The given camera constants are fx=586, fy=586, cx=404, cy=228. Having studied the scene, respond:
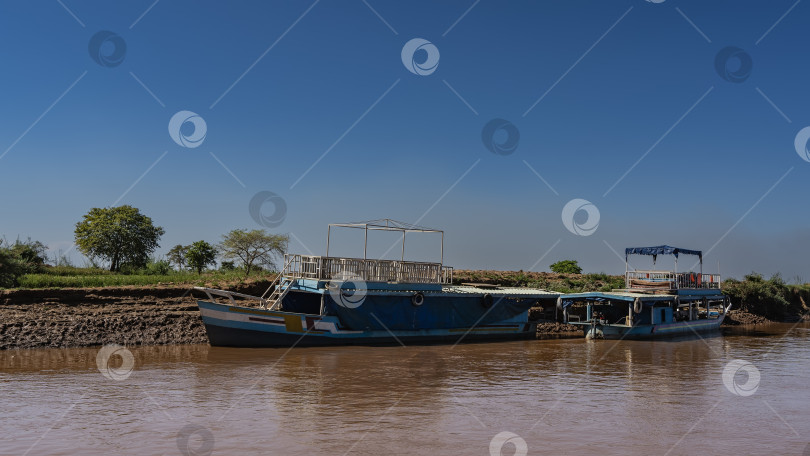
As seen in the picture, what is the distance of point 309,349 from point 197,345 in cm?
383

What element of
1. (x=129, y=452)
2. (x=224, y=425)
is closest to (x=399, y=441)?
(x=224, y=425)

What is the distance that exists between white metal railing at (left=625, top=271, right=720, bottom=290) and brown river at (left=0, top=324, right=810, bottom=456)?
29.4 ft

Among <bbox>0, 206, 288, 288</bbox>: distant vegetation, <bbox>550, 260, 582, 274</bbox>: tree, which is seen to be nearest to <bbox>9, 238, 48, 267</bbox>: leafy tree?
<bbox>0, 206, 288, 288</bbox>: distant vegetation

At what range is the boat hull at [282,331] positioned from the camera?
61.5ft

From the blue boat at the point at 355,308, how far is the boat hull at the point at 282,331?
31 millimetres

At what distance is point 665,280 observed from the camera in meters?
28.9

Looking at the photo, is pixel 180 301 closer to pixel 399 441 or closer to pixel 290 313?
pixel 290 313

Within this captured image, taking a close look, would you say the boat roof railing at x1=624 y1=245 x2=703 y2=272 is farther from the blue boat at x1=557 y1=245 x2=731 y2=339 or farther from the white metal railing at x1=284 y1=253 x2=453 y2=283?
the white metal railing at x1=284 y1=253 x2=453 y2=283

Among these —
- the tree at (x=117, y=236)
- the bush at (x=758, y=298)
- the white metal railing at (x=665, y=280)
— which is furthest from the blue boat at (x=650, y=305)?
the tree at (x=117, y=236)

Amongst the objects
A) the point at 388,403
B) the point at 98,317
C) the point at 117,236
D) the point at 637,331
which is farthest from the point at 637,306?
the point at 117,236

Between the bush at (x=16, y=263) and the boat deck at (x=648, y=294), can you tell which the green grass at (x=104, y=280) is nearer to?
the bush at (x=16, y=263)

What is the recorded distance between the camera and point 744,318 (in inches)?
1469

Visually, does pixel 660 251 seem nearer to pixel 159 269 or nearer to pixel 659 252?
pixel 659 252

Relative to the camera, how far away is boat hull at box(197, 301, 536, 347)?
18.8 meters
